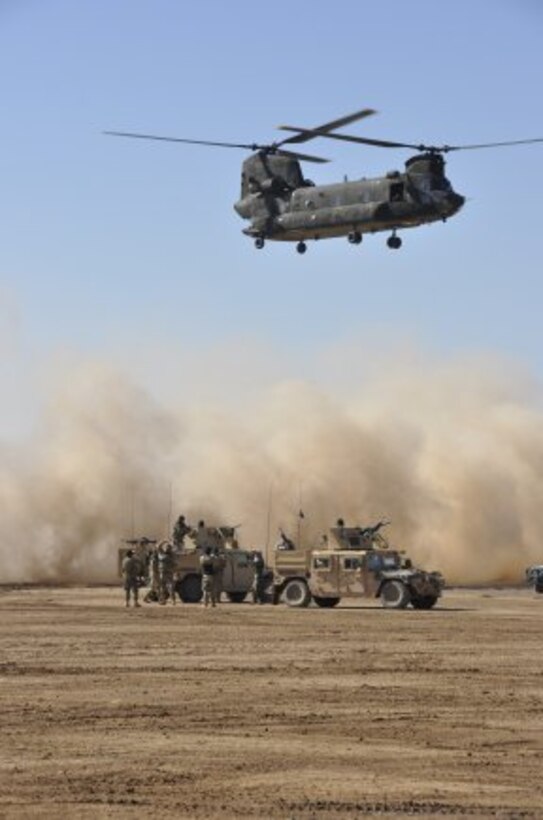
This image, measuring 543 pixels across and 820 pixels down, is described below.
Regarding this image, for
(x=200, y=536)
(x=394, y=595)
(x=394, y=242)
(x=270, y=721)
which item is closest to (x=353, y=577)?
(x=394, y=595)

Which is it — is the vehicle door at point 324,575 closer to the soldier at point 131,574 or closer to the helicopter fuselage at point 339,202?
the soldier at point 131,574

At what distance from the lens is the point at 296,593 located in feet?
121

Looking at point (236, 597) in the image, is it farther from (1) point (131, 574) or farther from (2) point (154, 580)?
(1) point (131, 574)

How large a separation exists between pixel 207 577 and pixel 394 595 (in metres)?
3.85

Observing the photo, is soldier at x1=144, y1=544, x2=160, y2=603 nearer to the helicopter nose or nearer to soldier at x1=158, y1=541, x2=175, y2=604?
soldier at x1=158, y1=541, x2=175, y2=604

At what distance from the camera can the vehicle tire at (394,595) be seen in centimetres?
3556

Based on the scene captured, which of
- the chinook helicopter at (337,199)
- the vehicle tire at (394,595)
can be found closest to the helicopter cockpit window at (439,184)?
the chinook helicopter at (337,199)

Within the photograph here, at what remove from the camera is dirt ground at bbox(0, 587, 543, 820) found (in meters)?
12.4

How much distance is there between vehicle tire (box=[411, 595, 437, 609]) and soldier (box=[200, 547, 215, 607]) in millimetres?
4016

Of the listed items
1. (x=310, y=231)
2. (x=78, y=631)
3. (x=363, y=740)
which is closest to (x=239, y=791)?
(x=363, y=740)

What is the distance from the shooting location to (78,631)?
91.4 feet

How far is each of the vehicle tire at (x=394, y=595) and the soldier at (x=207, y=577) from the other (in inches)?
136

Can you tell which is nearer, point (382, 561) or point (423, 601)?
point (423, 601)

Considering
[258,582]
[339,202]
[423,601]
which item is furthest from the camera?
[339,202]
